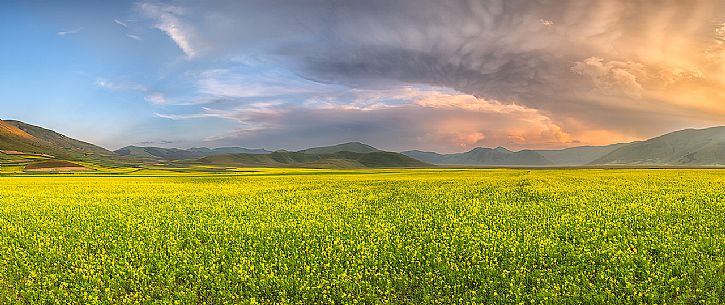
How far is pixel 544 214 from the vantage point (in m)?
22.9

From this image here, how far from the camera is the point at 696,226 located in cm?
1850

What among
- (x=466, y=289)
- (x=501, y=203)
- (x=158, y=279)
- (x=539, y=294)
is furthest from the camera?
(x=501, y=203)

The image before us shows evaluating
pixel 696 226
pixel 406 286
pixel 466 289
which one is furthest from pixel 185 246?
pixel 696 226

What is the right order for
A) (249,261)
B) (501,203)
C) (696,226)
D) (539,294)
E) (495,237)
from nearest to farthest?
(539,294), (249,261), (495,237), (696,226), (501,203)

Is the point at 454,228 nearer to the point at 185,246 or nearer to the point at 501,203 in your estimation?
the point at 501,203

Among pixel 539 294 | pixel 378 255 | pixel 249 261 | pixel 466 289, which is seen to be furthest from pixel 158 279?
pixel 539 294

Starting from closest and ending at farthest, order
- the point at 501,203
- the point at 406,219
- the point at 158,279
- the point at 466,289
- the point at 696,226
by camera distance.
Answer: the point at 466,289, the point at 158,279, the point at 696,226, the point at 406,219, the point at 501,203

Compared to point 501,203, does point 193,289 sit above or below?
below

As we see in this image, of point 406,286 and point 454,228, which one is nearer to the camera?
point 406,286

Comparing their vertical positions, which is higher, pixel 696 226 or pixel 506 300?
pixel 696 226

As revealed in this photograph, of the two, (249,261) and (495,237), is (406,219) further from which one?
(249,261)

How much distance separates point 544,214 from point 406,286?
45.3ft

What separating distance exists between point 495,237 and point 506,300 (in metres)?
5.77

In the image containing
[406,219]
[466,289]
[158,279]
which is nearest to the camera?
[466,289]
